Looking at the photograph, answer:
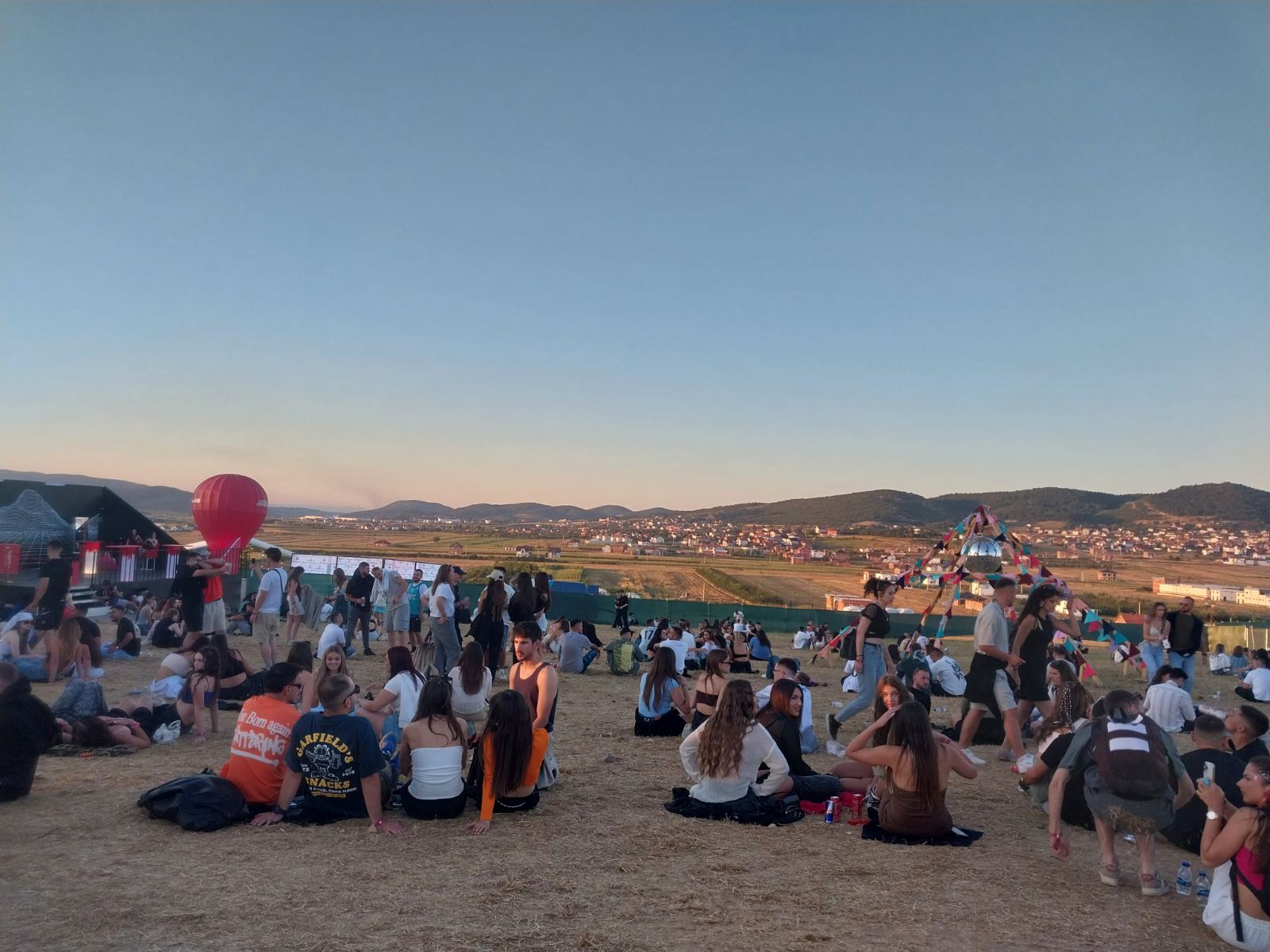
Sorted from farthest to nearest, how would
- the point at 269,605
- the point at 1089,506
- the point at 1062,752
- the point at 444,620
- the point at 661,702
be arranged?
the point at 1089,506
the point at 269,605
the point at 444,620
the point at 661,702
the point at 1062,752

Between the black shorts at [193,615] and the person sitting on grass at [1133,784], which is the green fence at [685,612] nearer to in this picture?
the black shorts at [193,615]

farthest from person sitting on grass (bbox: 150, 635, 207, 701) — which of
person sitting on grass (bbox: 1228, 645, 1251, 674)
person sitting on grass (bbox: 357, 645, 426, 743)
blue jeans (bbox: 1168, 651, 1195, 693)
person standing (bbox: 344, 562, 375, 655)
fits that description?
person sitting on grass (bbox: 1228, 645, 1251, 674)

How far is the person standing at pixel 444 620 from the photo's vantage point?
34.7 ft

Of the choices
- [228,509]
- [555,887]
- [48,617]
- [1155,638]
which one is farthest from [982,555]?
[228,509]

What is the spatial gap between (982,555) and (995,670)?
23.9ft

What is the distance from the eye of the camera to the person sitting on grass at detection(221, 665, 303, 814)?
213 inches

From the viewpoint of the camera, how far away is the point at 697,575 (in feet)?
211

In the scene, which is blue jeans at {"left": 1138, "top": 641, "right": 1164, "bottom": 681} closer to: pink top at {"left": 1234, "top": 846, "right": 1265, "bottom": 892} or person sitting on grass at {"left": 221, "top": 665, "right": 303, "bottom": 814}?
pink top at {"left": 1234, "top": 846, "right": 1265, "bottom": 892}

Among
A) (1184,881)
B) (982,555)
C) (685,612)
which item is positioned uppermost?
(982,555)

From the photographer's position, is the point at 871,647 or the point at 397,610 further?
the point at 397,610

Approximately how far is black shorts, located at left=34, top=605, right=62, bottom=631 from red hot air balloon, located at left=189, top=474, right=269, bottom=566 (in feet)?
35.4

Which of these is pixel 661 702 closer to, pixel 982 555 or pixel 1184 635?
pixel 1184 635

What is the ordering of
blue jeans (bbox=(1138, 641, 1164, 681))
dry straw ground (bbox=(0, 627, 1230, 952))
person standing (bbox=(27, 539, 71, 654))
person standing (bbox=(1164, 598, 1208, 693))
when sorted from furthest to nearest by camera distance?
blue jeans (bbox=(1138, 641, 1164, 681))
person standing (bbox=(1164, 598, 1208, 693))
person standing (bbox=(27, 539, 71, 654))
dry straw ground (bbox=(0, 627, 1230, 952))

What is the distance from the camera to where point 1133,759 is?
4.62m
